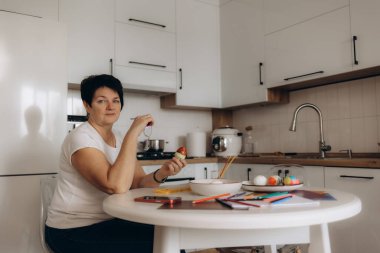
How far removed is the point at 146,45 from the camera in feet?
9.73

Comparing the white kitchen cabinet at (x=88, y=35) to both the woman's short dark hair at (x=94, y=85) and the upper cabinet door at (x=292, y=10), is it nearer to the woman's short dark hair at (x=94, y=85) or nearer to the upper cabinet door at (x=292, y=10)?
the woman's short dark hair at (x=94, y=85)

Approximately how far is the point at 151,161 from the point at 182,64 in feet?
3.33

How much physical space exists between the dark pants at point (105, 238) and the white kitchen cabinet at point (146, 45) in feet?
5.40

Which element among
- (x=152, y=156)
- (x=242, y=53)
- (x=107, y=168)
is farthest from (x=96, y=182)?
(x=242, y=53)

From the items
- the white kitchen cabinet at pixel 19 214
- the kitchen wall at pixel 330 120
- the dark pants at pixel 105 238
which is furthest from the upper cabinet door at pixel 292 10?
the white kitchen cabinet at pixel 19 214

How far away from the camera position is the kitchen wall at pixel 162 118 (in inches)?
118

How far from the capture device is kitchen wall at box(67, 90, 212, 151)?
3.01 meters

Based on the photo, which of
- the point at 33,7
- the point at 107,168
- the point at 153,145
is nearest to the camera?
the point at 107,168

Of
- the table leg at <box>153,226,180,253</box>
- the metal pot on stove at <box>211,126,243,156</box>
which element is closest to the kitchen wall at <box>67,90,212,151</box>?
the metal pot on stove at <box>211,126,243,156</box>

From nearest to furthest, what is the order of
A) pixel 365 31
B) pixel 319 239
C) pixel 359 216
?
pixel 319 239 < pixel 359 216 < pixel 365 31

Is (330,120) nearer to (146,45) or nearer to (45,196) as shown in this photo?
(146,45)

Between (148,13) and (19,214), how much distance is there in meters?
1.88

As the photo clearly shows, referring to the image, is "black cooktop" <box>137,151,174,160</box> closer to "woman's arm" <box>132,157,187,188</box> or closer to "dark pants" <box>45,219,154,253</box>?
"woman's arm" <box>132,157,187,188</box>

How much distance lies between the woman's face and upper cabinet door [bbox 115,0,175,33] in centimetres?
150
